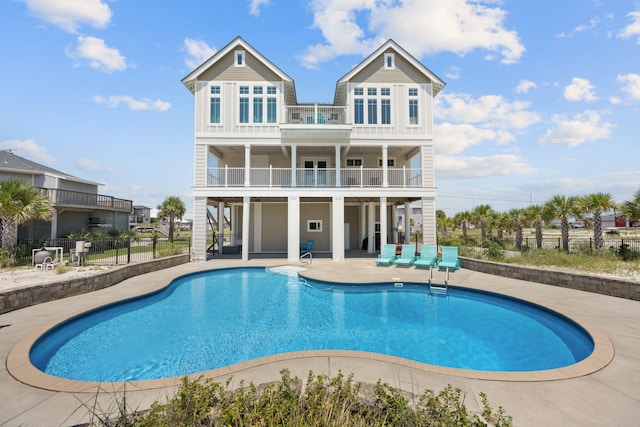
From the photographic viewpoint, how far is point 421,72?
1728 centimetres

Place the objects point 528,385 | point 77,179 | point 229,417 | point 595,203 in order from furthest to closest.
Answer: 1. point 77,179
2. point 595,203
3. point 528,385
4. point 229,417

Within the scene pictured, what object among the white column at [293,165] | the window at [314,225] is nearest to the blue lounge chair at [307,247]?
the window at [314,225]

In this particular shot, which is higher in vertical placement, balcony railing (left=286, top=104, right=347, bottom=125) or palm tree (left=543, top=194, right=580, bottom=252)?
balcony railing (left=286, top=104, right=347, bottom=125)

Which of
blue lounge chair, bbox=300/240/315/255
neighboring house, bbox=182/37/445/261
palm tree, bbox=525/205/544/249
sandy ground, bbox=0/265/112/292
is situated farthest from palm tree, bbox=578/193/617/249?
sandy ground, bbox=0/265/112/292

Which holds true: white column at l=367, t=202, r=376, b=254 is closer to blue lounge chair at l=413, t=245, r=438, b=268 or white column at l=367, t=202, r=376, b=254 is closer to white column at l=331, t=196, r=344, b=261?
white column at l=331, t=196, r=344, b=261

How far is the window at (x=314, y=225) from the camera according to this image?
66.9 ft

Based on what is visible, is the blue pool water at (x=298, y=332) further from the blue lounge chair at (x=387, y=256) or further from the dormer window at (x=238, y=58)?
the dormer window at (x=238, y=58)

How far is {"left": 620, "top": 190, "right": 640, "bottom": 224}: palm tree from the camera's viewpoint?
14102 millimetres

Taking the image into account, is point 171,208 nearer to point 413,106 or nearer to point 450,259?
point 413,106

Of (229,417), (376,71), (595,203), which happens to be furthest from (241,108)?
(595,203)

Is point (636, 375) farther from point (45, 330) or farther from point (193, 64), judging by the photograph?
point (193, 64)

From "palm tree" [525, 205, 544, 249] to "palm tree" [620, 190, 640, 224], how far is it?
4442 mm

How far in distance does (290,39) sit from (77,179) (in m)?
24.5

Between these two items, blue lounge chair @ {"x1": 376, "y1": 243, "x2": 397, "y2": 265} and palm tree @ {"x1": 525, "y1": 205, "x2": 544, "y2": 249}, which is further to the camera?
palm tree @ {"x1": 525, "y1": 205, "x2": 544, "y2": 249}
